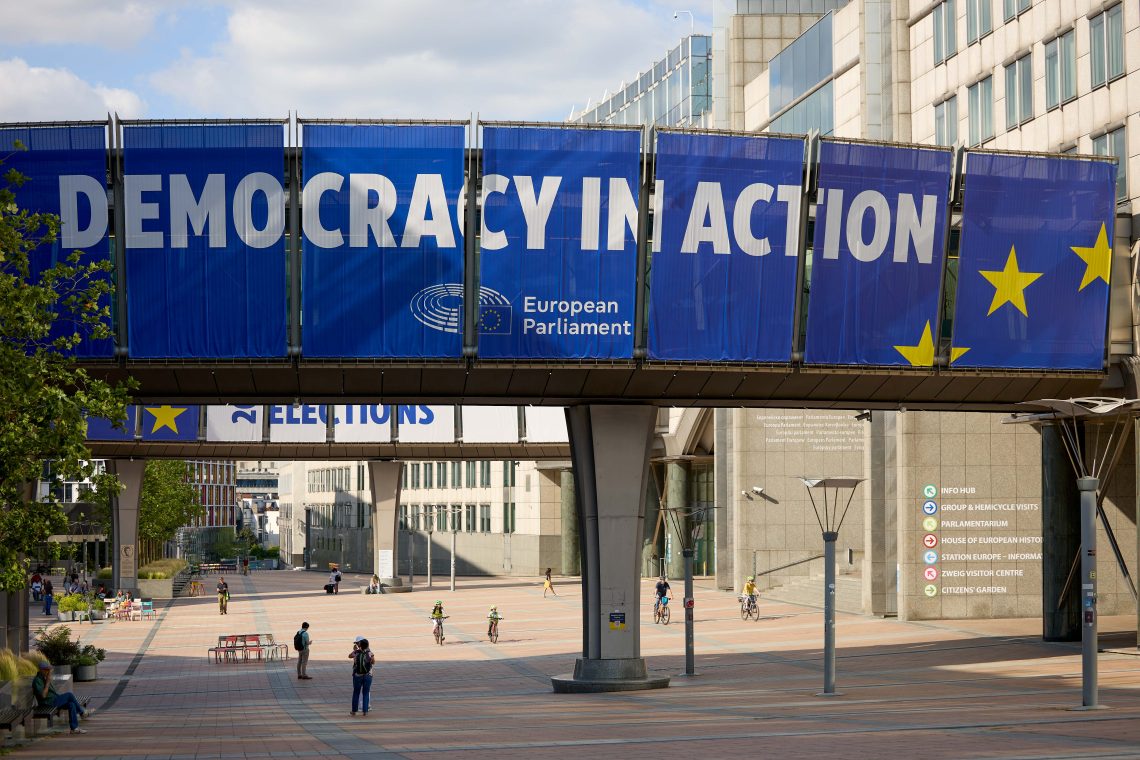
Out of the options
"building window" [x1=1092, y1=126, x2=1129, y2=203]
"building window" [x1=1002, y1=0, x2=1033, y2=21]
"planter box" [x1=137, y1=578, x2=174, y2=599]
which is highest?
"building window" [x1=1002, y1=0, x2=1033, y2=21]

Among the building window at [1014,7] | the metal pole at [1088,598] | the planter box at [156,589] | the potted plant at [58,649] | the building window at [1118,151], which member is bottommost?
the planter box at [156,589]

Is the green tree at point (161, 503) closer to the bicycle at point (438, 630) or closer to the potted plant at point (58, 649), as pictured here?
the bicycle at point (438, 630)

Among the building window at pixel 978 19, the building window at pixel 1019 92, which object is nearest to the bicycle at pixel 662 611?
the building window at pixel 1019 92

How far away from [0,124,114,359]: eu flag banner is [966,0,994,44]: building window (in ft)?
106

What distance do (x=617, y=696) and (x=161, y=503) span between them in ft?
258

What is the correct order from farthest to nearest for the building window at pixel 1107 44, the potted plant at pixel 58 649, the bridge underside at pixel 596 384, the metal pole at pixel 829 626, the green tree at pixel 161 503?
the green tree at pixel 161 503
the building window at pixel 1107 44
the potted plant at pixel 58 649
the bridge underside at pixel 596 384
the metal pole at pixel 829 626

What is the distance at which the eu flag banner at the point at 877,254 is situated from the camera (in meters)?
34.8

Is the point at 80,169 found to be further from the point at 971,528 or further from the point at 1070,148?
the point at 971,528

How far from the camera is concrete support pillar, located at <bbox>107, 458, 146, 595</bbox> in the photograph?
82.6 meters

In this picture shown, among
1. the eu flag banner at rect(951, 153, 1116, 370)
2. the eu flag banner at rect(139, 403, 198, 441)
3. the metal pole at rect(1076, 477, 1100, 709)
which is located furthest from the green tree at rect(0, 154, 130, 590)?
the eu flag banner at rect(139, 403, 198, 441)

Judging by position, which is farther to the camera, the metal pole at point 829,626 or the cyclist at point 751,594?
the cyclist at point 751,594

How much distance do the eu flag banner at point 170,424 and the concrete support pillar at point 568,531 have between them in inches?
1214

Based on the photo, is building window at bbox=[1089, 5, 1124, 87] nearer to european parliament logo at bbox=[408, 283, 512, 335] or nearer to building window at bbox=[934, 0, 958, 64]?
building window at bbox=[934, 0, 958, 64]

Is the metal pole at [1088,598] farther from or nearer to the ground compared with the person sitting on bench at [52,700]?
farther from the ground
